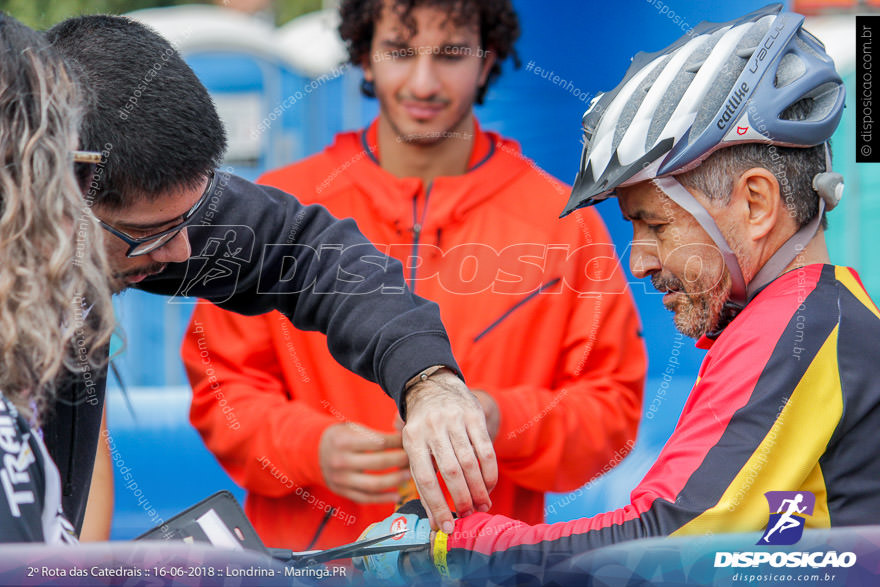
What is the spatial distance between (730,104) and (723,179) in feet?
0.51

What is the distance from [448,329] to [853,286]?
124cm

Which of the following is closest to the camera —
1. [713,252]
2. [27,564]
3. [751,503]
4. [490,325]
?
[27,564]

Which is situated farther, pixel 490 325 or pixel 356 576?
pixel 490 325

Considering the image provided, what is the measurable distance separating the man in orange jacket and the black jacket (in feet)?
1.88

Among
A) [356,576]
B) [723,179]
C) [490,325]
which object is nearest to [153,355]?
[490,325]

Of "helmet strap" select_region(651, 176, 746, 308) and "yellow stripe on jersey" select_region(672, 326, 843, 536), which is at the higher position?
"helmet strap" select_region(651, 176, 746, 308)

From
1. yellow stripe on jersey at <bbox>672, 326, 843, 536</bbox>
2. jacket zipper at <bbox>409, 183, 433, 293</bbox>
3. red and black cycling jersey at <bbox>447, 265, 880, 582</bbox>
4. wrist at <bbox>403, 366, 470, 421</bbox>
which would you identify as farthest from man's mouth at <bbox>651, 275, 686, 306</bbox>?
jacket zipper at <bbox>409, 183, 433, 293</bbox>

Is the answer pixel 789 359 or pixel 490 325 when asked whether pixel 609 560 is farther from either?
pixel 490 325

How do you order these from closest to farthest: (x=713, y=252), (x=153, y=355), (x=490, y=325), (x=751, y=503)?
(x=751, y=503) → (x=713, y=252) → (x=490, y=325) → (x=153, y=355)

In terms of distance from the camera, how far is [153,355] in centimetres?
412

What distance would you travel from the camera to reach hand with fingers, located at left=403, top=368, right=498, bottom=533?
5.80 feet

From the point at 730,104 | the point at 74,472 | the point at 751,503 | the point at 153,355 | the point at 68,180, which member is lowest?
the point at 153,355

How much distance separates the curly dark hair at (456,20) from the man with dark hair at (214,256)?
934 mm

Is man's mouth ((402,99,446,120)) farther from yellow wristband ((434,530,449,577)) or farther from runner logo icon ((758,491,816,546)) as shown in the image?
runner logo icon ((758,491,816,546))
